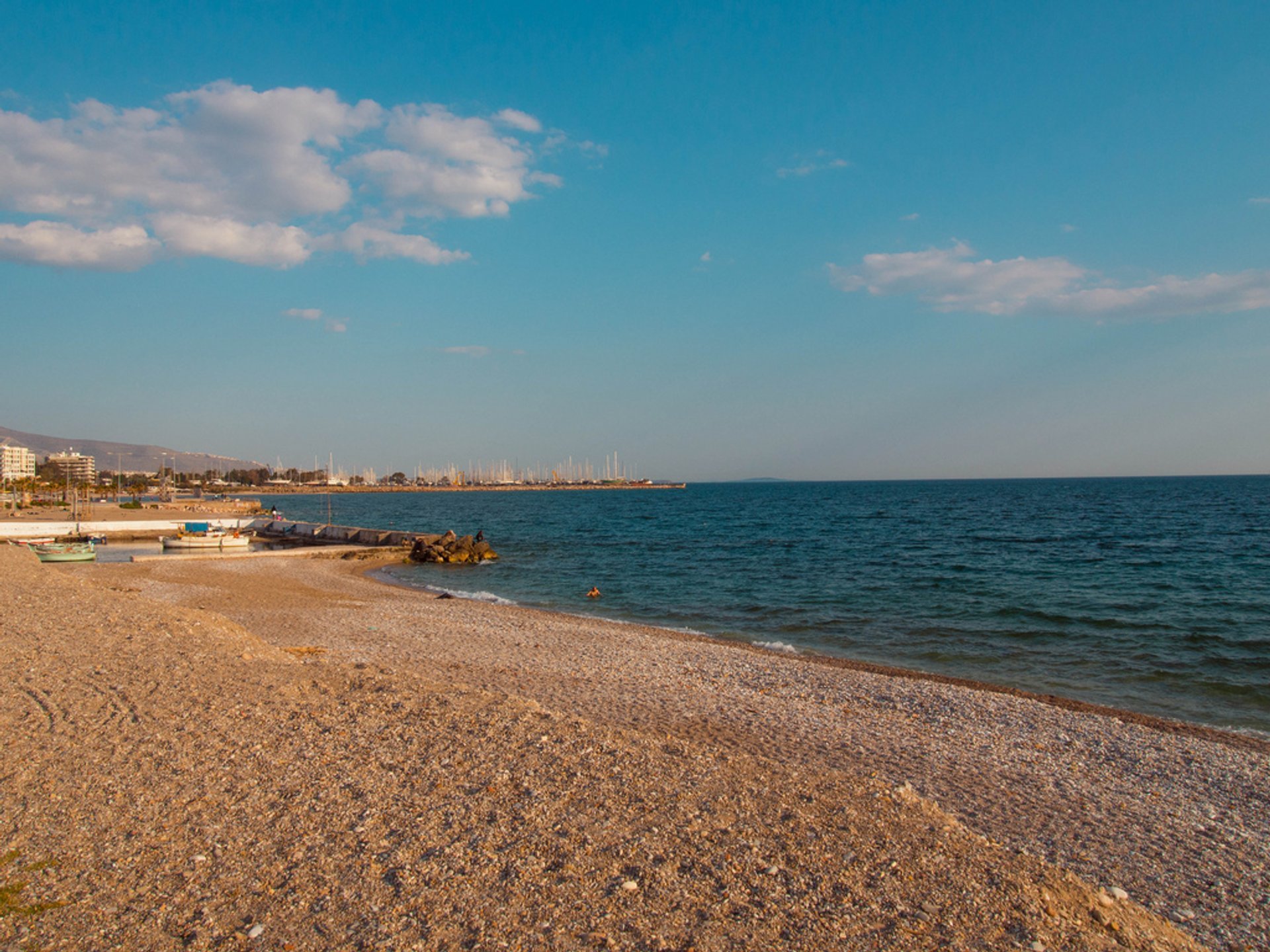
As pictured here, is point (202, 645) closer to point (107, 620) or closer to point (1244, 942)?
point (107, 620)

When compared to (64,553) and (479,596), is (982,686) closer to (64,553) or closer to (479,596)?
(479,596)

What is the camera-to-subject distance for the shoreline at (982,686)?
1263 centimetres

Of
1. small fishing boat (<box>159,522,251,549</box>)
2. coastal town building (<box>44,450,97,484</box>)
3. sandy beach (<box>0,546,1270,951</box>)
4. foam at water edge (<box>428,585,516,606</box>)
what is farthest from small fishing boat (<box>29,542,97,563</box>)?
coastal town building (<box>44,450,97,484</box>)

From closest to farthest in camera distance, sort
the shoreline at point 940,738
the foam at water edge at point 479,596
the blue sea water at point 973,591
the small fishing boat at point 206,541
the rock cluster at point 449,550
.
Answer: the shoreline at point 940,738 < the blue sea water at point 973,591 < the foam at water edge at point 479,596 < the small fishing boat at point 206,541 < the rock cluster at point 449,550

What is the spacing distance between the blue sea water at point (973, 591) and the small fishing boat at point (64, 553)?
14.9 metres

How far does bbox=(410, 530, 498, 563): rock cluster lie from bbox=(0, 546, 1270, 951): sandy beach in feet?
97.0

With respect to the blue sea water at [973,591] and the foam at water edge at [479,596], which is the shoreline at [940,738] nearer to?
the blue sea water at [973,591]

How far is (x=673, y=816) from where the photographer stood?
715cm

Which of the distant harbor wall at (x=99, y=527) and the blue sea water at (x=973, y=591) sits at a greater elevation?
the distant harbor wall at (x=99, y=527)

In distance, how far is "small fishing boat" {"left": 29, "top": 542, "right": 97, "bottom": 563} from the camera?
36312mm

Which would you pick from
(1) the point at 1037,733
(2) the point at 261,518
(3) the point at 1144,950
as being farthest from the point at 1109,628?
(2) the point at 261,518

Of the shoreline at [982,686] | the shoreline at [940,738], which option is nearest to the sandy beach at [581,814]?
the shoreline at [940,738]

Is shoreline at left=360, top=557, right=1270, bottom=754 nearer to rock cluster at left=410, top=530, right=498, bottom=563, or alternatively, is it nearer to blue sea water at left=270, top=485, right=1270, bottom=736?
blue sea water at left=270, top=485, right=1270, bottom=736

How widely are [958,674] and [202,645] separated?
15.7 m
